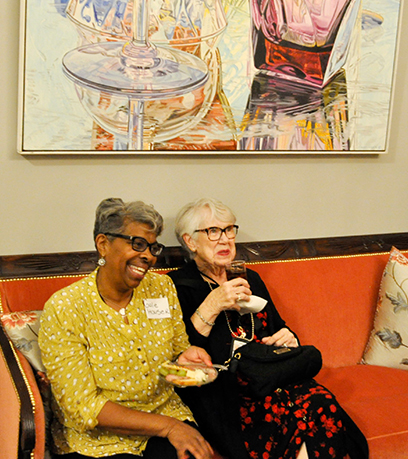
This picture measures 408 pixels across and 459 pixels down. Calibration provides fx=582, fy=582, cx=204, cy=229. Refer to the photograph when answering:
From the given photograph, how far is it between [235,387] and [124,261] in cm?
68

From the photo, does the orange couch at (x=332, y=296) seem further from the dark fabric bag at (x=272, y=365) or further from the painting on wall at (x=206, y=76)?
the painting on wall at (x=206, y=76)

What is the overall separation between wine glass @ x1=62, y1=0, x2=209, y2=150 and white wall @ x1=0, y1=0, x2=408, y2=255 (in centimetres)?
23

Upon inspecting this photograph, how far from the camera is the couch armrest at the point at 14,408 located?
170 centimetres

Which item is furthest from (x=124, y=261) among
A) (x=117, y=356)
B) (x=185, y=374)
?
(x=185, y=374)

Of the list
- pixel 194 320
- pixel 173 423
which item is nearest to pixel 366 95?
pixel 194 320

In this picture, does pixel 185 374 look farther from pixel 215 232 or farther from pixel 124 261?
pixel 215 232

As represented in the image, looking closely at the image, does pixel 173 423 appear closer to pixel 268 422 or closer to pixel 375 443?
pixel 268 422

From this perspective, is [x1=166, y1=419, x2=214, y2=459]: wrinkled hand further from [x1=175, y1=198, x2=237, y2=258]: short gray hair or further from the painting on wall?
the painting on wall

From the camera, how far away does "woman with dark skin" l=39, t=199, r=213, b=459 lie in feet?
6.19

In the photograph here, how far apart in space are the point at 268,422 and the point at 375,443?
17.1 inches

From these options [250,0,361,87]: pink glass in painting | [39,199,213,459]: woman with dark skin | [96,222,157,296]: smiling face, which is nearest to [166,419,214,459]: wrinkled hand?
[39,199,213,459]: woman with dark skin

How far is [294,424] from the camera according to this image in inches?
86.6

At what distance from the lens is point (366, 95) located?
3.07 meters

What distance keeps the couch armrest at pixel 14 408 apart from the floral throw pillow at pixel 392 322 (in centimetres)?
182
